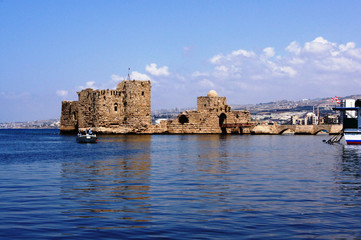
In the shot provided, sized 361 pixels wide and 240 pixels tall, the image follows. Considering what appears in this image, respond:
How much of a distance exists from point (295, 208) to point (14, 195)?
686cm

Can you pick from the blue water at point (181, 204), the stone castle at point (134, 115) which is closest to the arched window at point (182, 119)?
the stone castle at point (134, 115)

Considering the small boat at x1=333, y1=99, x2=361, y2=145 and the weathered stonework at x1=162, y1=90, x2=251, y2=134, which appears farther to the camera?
the weathered stonework at x1=162, y1=90, x2=251, y2=134

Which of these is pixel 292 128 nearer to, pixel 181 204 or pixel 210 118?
pixel 210 118

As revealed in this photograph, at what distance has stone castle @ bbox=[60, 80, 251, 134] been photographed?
2388 inches

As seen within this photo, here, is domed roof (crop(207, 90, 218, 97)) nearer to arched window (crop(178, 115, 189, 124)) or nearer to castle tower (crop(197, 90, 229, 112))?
castle tower (crop(197, 90, 229, 112))

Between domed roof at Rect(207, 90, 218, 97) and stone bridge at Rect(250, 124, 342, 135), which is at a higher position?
domed roof at Rect(207, 90, 218, 97)

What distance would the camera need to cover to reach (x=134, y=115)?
6050 cm

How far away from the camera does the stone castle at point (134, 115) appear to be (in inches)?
2388

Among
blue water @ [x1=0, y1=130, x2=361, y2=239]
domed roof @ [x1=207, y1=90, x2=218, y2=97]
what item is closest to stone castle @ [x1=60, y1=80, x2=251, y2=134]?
domed roof @ [x1=207, y1=90, x2=218, y2=97]

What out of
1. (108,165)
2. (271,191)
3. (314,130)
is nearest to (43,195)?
(271,191)

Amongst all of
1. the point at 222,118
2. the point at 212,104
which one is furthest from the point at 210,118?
the point at 222,118

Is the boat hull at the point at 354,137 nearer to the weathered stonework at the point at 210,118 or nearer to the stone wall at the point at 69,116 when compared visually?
the weathered stonework at the point at 210,118

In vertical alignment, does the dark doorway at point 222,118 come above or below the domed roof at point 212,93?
below

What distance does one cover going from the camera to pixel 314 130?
66875mm
